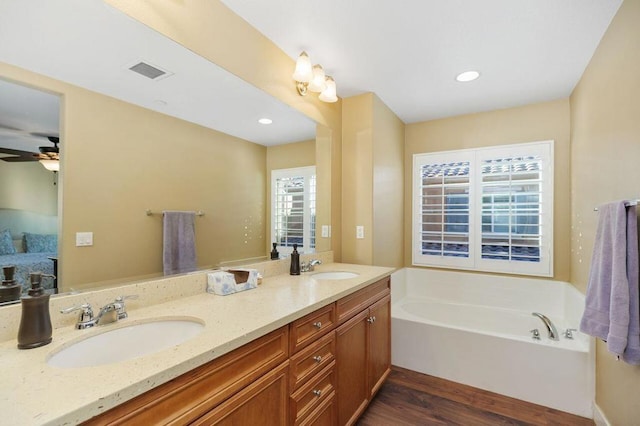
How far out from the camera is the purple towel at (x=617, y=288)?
134 cm

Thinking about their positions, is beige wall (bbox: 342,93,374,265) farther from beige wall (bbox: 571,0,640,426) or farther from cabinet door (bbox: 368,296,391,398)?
beige wall (bbox: 571,0,640,426)

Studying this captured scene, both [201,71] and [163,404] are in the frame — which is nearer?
[163,404]

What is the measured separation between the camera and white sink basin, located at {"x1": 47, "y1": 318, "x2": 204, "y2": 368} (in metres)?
0.93

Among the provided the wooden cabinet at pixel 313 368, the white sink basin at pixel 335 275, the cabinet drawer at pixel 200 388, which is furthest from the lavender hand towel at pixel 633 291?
the cabinet drawer at pixel 200 388

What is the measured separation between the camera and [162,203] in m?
1.38

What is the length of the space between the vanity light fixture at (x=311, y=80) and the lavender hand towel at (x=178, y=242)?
1.20 meters

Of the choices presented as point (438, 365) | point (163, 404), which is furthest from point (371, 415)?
point (163, 404)

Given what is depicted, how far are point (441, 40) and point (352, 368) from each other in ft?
6.94

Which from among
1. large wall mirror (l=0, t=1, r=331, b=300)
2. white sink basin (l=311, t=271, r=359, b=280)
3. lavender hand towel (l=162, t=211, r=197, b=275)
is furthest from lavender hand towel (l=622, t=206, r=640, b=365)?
lavender hand towel (l=162, t=211, r=197, b=275)

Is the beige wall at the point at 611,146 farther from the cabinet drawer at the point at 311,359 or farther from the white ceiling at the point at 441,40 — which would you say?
the cabinet drawer at the point at 311,359

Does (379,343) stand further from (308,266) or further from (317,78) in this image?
(317,78)

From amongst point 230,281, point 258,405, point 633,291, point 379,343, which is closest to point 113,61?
point 230,281

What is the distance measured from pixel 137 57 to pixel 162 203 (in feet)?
2.11

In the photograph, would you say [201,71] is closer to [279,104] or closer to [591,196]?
[279,104]
